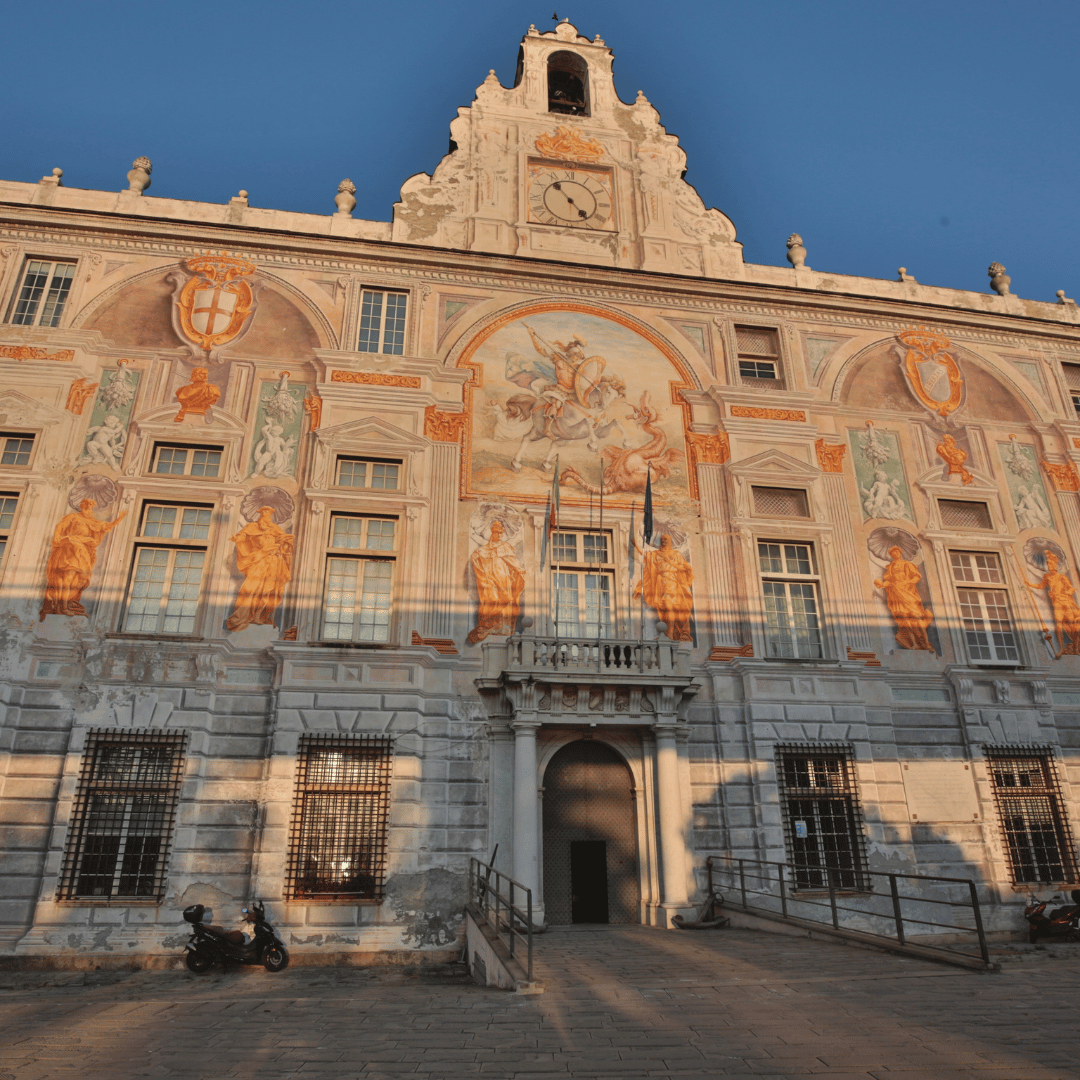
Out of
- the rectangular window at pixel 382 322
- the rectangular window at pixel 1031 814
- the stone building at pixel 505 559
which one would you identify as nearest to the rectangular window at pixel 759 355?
the stone building at pixel 505 559

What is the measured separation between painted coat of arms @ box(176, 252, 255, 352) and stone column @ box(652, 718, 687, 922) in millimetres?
13145

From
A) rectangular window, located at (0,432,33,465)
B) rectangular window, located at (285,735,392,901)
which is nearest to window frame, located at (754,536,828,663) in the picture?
rectangular window, located at (285,735,392,901)

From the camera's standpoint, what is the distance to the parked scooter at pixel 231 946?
13.3 meters

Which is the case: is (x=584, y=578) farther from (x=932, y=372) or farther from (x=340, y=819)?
(x=932, y=372)

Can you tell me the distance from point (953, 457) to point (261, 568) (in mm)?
16977

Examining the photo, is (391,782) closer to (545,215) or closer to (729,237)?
(545,215)

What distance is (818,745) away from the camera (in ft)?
57.3

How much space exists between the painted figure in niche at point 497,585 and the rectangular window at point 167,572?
18.6 feet

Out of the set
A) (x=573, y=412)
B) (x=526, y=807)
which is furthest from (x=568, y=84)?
(x=526, y=807)

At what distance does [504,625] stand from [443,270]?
9245 mm

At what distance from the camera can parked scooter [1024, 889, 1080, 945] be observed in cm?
1609

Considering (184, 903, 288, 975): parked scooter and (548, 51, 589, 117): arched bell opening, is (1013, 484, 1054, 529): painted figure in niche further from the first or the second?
(184, 903, 288, 975): parked scooter

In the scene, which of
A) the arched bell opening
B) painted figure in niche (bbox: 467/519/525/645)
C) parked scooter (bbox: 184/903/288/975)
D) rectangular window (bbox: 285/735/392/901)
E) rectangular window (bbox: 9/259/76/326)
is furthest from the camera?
the arched bell opening

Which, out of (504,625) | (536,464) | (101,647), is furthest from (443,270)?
(101,647)
